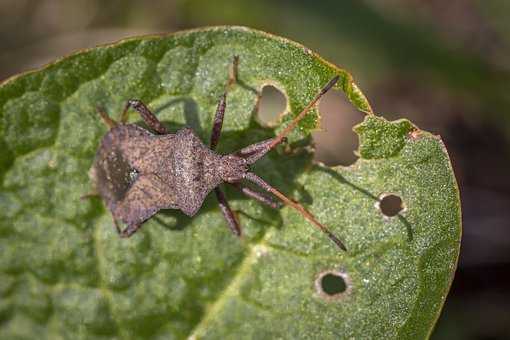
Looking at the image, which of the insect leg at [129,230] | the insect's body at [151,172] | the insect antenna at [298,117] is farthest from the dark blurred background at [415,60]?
the insect leg at [129,230]

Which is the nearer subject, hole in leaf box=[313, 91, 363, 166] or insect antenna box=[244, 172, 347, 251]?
insect antenna box=[244, 172, 347, 251]

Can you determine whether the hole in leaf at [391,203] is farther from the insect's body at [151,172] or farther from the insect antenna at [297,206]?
the insect's body at [151,172]

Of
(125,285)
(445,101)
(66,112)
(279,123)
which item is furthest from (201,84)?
(445,101)

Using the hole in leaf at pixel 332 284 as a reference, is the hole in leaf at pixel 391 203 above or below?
above

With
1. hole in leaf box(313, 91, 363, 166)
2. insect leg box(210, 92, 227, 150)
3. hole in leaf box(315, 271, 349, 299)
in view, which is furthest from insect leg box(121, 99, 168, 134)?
hole in leaf box(313, 91, 363, 166)

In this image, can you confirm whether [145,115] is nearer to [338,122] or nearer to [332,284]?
[332,284]

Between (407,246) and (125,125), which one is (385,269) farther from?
(125,125)

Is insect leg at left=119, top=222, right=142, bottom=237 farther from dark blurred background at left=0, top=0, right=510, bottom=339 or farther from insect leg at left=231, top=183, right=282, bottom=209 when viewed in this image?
dark blurred background at left=0, top=0, right=510, bottom=339
